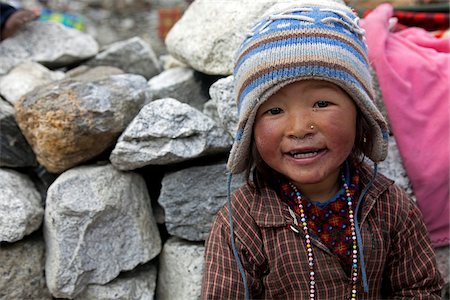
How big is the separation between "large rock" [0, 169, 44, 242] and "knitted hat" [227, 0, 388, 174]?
75 cm

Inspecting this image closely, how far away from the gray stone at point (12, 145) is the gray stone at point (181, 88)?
485 mm

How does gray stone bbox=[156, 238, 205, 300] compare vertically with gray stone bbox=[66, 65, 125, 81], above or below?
below

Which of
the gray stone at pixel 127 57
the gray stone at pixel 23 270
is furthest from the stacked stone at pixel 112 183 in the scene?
the gray stone at pixel 127 57

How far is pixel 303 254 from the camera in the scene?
4.79 feet

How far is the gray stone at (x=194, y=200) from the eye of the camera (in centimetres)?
180

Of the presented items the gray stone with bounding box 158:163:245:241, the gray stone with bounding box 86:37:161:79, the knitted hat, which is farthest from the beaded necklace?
the gray stone with bounding box 86:37:161:79

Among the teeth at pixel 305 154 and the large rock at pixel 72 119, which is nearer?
the teeth at pixel 305 154

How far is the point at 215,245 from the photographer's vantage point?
1.51m

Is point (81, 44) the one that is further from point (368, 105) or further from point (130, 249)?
point (368, 105)

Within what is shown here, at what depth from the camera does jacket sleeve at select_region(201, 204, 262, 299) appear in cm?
146

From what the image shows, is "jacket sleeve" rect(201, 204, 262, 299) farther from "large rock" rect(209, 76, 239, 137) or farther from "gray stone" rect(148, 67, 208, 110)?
"gray stone" rect(148, 67, 208, 110)

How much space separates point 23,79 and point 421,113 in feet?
4.80

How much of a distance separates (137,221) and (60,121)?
0.40 meters

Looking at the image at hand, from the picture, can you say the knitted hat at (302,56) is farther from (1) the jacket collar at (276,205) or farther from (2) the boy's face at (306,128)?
(1) the jacket collar at (276,205)
